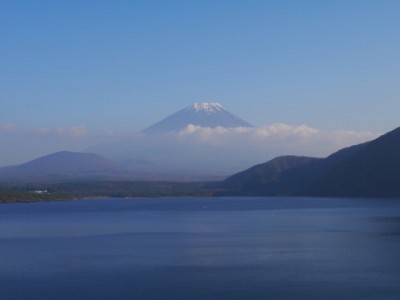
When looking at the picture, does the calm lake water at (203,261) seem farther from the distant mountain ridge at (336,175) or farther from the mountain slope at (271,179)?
the mountain slope at (271,179)

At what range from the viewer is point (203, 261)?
23969 mm

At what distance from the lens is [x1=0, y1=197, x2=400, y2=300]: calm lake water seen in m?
18.8

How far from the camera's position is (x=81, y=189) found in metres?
100

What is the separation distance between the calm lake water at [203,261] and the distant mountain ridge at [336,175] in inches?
1311

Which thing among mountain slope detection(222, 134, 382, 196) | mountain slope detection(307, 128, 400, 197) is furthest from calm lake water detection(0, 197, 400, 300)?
mountain slope detection(222, 134, 382, 196)

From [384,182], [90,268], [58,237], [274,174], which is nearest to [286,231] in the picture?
[58,237]

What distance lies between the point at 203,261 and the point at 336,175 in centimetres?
5810

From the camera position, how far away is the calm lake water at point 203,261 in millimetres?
18812

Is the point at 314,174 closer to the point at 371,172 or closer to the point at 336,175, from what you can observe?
the point at 336,175

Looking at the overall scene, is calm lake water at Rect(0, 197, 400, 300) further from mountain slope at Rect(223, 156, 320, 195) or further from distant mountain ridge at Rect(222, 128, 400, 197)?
mountain slope at Rect(223, 156, 320, 195)

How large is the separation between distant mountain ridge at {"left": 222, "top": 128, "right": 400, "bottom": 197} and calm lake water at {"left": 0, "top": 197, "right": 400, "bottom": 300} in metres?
33.3

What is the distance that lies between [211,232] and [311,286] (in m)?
16.1

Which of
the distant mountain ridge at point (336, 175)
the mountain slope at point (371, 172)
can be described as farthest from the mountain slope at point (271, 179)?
the mountain slope at point (371, 172)

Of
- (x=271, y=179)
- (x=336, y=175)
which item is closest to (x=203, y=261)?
(x=336, y=175)
